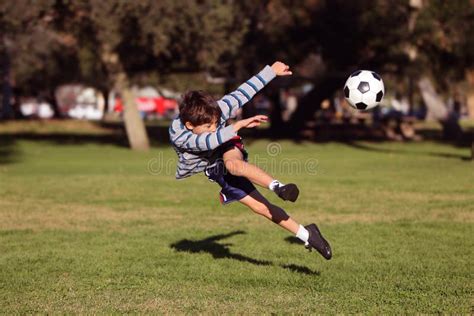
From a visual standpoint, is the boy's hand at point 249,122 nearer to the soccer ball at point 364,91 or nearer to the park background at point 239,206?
the park background at point 239,206

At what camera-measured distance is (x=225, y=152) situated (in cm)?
732

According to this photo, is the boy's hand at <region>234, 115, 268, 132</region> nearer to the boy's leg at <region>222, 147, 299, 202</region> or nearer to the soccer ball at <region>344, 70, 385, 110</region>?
the boy's leg at <region>222, 147, 299, 202</region>

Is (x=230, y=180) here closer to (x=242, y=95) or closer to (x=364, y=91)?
(x=242, y=95)

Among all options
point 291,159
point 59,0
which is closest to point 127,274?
point 291,159

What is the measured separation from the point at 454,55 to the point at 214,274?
30.5m

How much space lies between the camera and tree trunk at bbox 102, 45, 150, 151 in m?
29.8

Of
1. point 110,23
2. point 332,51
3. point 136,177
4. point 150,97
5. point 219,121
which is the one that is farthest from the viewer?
point 150,97

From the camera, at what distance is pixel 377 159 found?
2391 cm

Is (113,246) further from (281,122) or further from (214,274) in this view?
(281,122)

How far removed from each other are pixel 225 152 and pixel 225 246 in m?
2.41

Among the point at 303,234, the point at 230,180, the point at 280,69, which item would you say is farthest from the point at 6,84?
the point at 303,234

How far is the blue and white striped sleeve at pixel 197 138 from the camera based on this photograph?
6.92m

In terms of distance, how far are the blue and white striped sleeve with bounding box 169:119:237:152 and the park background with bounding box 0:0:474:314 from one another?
4.49 ft

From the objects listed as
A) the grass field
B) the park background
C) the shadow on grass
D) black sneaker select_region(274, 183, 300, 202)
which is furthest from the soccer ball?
black sneaker select_region(274, 183, 300, 202)
